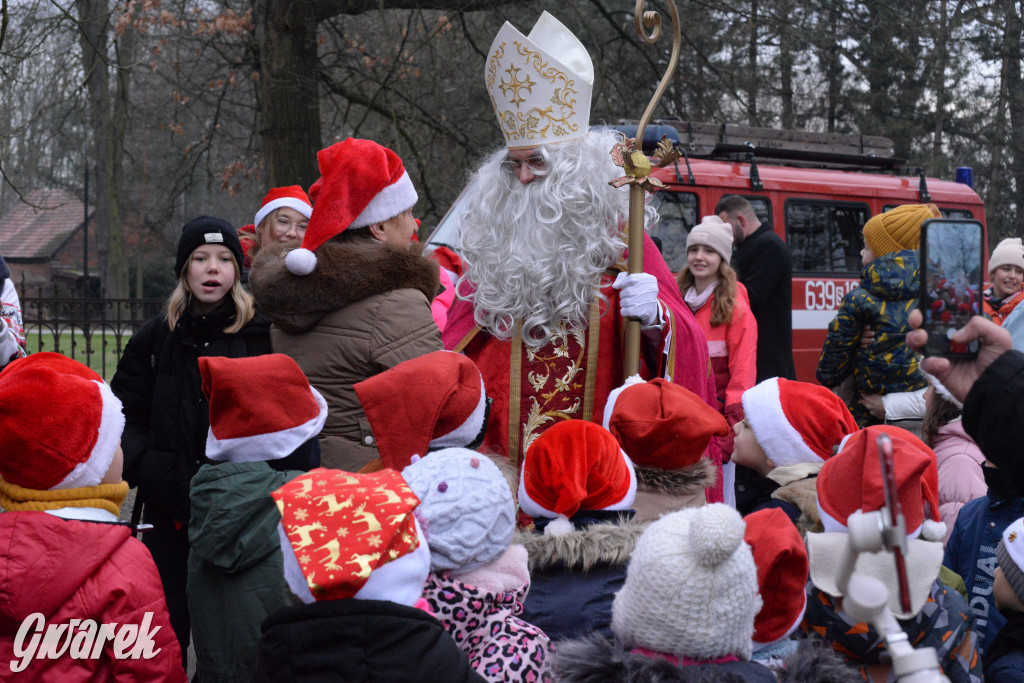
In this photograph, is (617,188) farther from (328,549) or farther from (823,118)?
(823,118)

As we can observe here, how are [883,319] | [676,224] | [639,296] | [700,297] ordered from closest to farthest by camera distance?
1. [639,296]
2. [883,319]
3. [700,297]
4. [676,224]

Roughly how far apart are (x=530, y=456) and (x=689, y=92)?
30.9 ft

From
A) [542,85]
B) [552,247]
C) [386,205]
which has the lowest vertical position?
[552,247]

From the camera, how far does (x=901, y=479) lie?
2.22 metres

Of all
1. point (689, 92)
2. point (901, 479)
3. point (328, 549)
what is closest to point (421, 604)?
point (328, 549)

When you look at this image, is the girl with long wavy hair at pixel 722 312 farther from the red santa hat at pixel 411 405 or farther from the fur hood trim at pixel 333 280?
the red santa hat at pixel 411 405

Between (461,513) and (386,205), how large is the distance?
144 cm

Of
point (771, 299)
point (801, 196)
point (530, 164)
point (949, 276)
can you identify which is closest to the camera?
point (949, 276)

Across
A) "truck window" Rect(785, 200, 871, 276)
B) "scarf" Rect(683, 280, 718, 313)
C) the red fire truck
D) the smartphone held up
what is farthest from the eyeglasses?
"truck window" Rect(785, 200, 871, 276)

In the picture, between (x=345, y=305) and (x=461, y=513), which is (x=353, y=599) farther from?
(x=345, y=305)

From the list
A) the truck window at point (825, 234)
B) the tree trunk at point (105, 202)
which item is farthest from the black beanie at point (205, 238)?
Answer: the tree trunk at point (105, 202)

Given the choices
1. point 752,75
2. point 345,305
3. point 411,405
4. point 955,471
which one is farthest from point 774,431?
point 752,75

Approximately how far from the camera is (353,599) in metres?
1.78

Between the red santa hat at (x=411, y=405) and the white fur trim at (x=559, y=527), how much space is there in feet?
1.33
